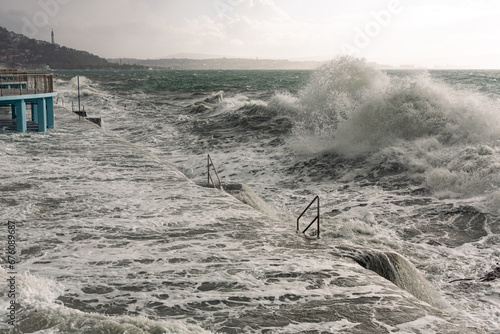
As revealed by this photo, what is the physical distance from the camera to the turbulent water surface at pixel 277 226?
16.0 ft

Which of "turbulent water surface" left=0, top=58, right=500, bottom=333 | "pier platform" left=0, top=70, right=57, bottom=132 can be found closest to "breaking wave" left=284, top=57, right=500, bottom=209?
"turbulent water surface" left=0, top=58, right=500, bottom=333

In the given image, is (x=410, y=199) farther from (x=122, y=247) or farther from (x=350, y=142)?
(x=122, y=247)

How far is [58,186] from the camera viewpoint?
972 centimetres

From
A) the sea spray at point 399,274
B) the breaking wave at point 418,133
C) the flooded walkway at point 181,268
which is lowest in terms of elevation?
the sea spray at point 399,274

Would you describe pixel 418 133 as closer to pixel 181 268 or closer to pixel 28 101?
pixel 181 268

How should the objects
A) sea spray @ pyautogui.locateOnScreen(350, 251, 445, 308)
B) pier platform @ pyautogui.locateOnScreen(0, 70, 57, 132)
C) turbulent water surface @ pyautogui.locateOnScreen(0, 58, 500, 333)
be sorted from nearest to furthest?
turbulent water surface @ pyautogui.locateOnScreen(0, 58, 500, 333) < sea spray @ pyautogui.locateOnScreen(350, 251, 445, 308) < pier platform @ pyautogui.locateOnScreen(0, 70, 57, 132)

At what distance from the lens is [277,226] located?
7895 mm

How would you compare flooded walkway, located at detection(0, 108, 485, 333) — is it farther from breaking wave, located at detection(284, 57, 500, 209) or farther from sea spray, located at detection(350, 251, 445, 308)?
breaking wave, located at detection(284, 57, 500, 209)

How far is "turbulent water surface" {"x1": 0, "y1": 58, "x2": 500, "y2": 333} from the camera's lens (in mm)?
4891

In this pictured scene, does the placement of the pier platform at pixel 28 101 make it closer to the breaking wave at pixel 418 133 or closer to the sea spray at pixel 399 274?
the breaking wave at pixel 418 133

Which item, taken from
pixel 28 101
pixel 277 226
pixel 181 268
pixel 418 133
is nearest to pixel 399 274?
pixel 277 226

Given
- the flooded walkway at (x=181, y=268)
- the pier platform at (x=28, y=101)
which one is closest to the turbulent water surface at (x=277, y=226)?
the flooded walkway at (x=181, y=268)

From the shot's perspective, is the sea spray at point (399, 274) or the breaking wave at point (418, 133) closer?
the sea spray at point (399, 274)

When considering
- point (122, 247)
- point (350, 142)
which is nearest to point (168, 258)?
point (122, 247)
